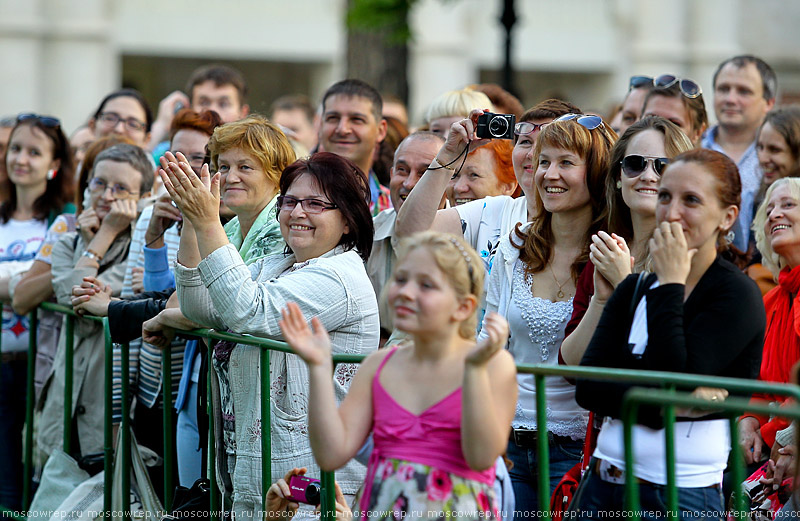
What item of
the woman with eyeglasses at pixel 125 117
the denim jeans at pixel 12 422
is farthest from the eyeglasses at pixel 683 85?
the denim jeans at pixel 12 422

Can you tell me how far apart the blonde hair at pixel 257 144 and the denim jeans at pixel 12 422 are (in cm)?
246

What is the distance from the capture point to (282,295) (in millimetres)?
4086

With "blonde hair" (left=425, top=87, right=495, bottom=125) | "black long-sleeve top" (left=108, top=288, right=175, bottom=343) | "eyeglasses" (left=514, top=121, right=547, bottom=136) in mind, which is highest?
"blonde hair" (left=425, top=87, right=495, bottom=125)

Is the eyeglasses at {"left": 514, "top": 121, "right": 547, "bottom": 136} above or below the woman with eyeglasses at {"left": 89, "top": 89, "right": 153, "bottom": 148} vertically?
below

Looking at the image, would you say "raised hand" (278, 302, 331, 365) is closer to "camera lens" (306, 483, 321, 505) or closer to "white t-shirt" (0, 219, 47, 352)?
"camera lens" (306, 483, 321, 505)

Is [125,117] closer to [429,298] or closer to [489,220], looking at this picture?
[489,220]

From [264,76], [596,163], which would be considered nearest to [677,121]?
[596,163]

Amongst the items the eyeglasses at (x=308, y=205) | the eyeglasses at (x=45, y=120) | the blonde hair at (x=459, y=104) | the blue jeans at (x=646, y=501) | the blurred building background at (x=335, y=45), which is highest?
the blurred building background at (x=335, y=45)

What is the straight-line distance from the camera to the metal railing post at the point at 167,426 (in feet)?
16.1

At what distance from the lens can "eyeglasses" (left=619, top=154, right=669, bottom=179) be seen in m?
4.08

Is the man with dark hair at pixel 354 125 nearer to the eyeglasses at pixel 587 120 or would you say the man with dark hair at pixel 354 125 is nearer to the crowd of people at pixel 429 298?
the crowd of people at pixel 429 298

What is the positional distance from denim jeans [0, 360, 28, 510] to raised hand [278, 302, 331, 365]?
3.89 metres

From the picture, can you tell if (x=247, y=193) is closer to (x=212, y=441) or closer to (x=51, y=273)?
(x=212, y=441)

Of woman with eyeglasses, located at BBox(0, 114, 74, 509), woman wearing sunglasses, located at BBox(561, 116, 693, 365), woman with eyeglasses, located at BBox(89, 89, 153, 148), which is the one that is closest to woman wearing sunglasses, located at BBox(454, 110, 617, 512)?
woman wearing sunglasses, located at BBox(561, 116, 693, 365)
